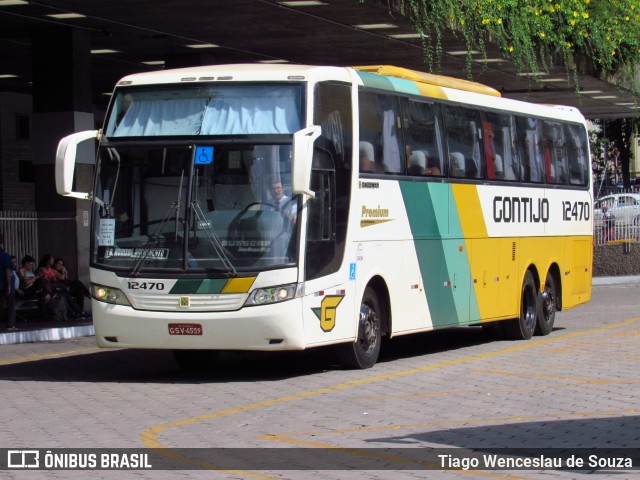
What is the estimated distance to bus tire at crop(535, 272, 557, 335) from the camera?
2092 centimetres

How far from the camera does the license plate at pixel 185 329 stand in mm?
14180

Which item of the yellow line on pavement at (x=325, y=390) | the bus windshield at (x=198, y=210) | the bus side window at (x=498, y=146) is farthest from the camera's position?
the bus side window at (x=498, y=146)

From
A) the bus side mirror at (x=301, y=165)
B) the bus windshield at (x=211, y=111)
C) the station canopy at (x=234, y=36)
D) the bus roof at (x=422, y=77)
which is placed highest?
the station canopy at (x=234, y=36)

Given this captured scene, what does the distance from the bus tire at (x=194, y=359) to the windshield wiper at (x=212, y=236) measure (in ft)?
7.32

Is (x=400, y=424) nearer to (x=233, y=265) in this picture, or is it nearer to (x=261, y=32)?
(x=233, y=265)

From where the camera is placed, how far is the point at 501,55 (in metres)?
29.7

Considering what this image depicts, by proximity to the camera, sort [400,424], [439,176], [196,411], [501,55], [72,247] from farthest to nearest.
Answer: [501,55], [72,247], [439,176], [196,411], [400,424]

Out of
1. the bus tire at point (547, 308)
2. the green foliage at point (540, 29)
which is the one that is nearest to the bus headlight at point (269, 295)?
the bus tire at point (547, 308)

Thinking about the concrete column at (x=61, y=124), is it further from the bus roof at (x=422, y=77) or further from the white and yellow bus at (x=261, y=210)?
the white and yellow bus at (x=261, y=210)

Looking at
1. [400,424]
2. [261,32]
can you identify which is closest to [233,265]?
[400,424]

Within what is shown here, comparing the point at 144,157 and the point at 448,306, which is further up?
the point at 144,157

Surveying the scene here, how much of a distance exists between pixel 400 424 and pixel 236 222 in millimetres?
3942

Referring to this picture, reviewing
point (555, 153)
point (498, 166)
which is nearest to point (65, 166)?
point (498, 166)

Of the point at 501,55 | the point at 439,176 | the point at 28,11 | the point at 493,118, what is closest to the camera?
the point at 439,176
